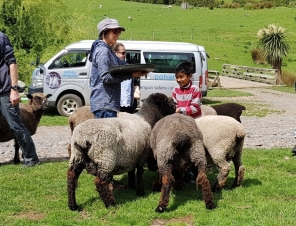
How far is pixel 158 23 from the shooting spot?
57.2m

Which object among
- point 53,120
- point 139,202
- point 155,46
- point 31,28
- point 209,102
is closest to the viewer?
point 139,202

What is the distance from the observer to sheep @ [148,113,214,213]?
18.3 ft

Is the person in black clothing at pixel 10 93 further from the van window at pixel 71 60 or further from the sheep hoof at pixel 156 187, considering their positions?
the van window at pixel 71 60

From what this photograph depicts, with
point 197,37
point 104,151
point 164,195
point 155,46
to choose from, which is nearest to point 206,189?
point 164,195

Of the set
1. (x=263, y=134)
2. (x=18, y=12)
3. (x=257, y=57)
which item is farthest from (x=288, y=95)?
(x=257, y=57)

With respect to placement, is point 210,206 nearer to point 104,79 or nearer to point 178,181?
point 178,181

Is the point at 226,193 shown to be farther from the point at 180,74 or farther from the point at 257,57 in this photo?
the point at 257,57

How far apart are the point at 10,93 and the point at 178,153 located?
3237 mm

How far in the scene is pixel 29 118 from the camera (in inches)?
344

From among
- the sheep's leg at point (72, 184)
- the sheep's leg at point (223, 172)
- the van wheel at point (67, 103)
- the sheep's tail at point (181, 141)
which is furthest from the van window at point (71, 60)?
the sheep's tail at point (181, 141)

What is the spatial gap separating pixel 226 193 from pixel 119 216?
176cm

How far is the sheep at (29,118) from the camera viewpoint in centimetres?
830

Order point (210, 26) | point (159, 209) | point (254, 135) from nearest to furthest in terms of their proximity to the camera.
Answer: point (159, 209)
point (254, 135)
point (210, 26)

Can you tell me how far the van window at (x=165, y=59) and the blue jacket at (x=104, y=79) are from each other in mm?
10192
